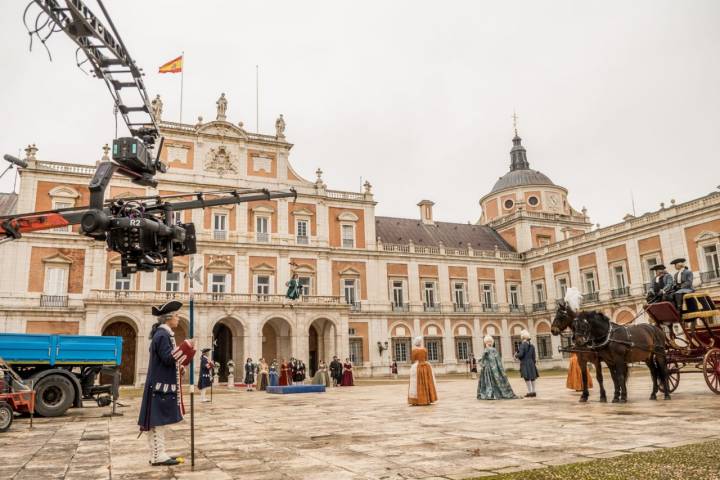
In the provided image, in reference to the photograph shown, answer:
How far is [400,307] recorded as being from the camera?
38969 mm

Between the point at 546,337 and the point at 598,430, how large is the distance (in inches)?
1433

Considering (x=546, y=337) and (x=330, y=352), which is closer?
(x=330, y=352)

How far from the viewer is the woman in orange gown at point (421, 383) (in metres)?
12.0

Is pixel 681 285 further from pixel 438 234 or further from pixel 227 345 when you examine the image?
pixel 438 234

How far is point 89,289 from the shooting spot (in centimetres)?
3014

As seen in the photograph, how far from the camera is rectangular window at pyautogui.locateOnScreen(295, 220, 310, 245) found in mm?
35656

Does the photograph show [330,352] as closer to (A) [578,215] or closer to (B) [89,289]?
(B) [89,289]

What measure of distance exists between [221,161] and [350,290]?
39.5 ft

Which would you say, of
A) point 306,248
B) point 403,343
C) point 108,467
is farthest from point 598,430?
point 403,343

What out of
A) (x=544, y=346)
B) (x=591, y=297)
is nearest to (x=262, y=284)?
(x=544, y=346)

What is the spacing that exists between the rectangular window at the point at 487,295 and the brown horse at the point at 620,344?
31.6 metres

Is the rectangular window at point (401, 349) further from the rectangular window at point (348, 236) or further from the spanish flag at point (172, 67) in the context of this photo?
the spanish flag at point (172, 67)

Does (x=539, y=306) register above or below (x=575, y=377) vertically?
above

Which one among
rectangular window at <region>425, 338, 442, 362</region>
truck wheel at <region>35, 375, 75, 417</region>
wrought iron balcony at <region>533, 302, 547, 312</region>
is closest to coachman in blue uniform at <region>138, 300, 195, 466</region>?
truck wheel at <region>35, 375, 75, 417</region>
